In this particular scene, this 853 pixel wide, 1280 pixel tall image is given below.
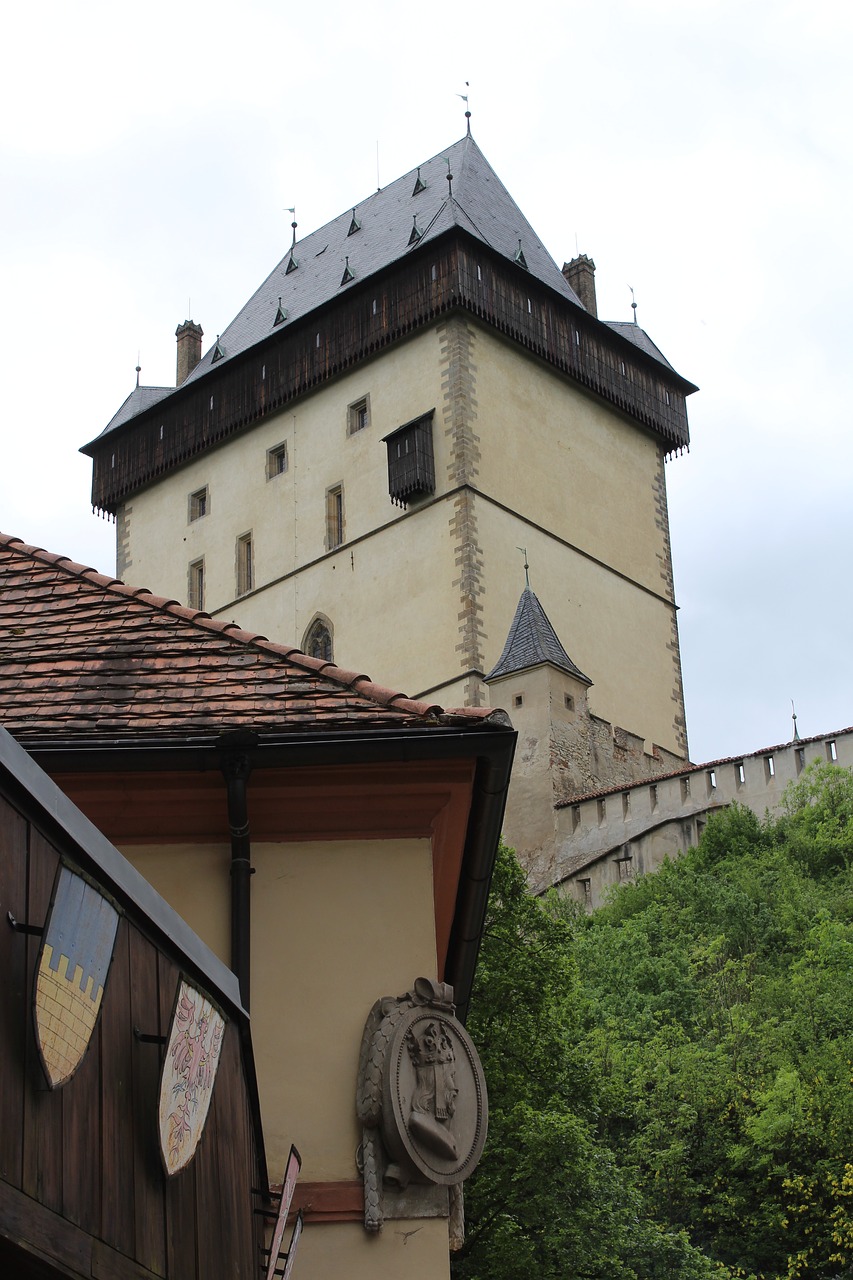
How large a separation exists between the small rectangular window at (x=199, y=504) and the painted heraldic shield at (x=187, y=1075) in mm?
43161

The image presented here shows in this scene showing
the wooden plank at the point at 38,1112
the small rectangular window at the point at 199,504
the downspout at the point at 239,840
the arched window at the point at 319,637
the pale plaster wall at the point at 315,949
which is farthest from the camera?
the small rectangular window at the point at 199,504

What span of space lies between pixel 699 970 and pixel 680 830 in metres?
6.66

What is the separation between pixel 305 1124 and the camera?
718 cm

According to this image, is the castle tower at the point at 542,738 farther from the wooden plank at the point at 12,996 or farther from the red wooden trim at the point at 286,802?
the wooden plank at the point at 12,996

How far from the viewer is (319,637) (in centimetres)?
4384

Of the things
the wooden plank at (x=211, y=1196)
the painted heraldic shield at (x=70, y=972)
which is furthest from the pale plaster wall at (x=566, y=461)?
the painted heraldic shield at (x=70, y=972)

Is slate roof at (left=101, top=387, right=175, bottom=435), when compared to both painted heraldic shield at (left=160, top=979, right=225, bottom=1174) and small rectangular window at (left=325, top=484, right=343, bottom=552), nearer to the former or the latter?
small rectangular window at (left=325, top=484, right=343, bottom=552)

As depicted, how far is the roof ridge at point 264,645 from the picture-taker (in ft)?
25.4

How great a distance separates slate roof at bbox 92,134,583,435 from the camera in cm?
4616

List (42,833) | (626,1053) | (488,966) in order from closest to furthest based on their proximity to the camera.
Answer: (42,833) < (488,966) < (626,1053)

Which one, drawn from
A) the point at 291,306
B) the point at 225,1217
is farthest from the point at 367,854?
the point at 291,306

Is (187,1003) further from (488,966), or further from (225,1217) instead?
(488,966)

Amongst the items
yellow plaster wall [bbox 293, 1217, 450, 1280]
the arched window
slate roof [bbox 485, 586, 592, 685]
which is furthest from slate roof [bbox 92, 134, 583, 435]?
yellow plaster wall [bbox 293, 1217, 450, 1280]

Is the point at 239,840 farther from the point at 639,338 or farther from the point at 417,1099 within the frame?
the point at 639,338
